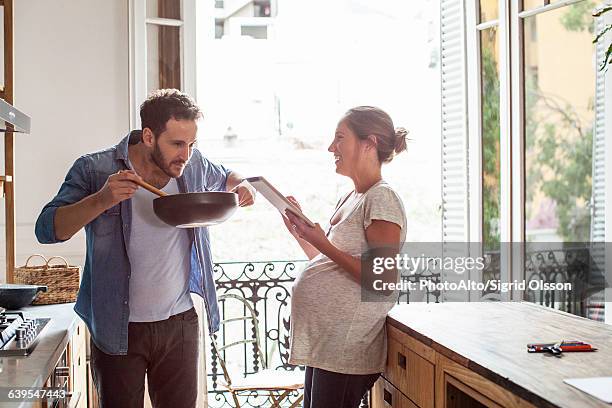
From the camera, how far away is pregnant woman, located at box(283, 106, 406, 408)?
224 cm

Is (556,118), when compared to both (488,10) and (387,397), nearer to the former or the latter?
(488,10)

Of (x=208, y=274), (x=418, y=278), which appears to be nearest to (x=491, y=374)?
(x=208, y=274)

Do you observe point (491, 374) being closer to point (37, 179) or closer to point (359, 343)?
point (359, 343)

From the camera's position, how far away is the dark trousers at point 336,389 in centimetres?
224

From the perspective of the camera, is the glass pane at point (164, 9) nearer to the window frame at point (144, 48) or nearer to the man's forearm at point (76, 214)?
the window frame at point (144, 48)

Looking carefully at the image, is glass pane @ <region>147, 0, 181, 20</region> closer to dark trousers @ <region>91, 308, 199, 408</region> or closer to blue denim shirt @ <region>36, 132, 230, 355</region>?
blue denim shirt @ <region>36, 132, 230, 355</region>

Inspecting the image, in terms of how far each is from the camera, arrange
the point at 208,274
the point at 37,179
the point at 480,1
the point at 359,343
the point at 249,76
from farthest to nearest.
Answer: the point at 249,76, the point at 480,1, the point at 37,179, the point at 208,274, the point at 359,343

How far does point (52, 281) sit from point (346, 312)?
146 cm

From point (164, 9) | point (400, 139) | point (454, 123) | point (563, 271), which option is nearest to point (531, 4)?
point (454, 123)

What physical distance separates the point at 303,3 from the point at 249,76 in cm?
123

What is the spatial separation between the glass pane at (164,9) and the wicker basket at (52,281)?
4.62 ft

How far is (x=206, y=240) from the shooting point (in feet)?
8.12

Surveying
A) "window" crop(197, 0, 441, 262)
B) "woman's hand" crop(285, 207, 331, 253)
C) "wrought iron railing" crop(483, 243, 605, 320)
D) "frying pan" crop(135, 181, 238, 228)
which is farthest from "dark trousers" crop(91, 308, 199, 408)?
"window" crop(197, 0, 441, 262)

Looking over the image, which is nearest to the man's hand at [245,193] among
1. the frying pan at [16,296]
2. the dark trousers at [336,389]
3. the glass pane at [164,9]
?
the dark trousers at [336,389]
